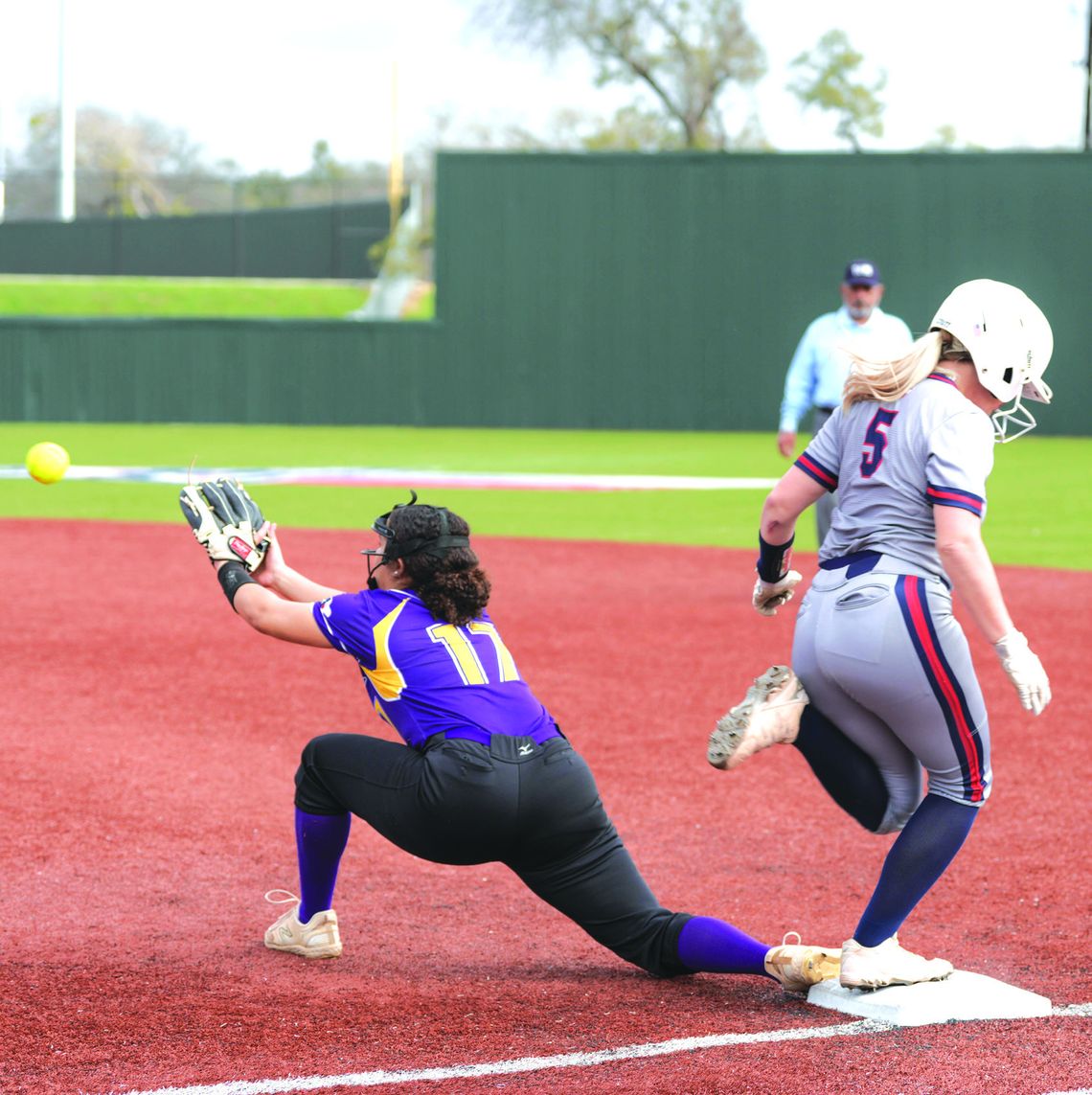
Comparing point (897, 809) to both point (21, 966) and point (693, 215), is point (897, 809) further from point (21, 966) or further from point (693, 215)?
point (693, 215)

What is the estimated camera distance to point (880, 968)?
156 inches

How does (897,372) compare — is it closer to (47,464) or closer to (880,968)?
(880,968)

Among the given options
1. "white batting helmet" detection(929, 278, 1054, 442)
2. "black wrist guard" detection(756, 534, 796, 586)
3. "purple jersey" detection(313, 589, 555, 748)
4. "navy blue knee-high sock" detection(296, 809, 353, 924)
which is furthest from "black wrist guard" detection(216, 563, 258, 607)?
"white batting helmet" detection(929, 278, 1054, 442)

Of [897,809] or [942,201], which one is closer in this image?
[897,809]

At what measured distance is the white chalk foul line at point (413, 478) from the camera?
18859 mm

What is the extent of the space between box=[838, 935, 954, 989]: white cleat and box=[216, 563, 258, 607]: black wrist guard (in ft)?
6.21

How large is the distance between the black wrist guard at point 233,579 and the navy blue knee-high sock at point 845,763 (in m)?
1.57

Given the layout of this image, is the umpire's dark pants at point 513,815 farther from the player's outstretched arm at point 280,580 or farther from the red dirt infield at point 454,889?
the player's outstretched arm at point 280,580

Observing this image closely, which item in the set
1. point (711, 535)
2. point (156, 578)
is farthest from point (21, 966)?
point (711, 535)

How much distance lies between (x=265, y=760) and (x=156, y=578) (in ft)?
17.3

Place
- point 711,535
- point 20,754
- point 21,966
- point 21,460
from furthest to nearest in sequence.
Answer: point 21,460
point 711,535
point 20,754
point 21,966

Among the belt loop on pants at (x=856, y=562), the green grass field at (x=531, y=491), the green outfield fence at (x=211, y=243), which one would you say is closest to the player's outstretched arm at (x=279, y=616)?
the belt loop on pants at (x=856, y=562)

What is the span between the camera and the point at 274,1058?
3.68 m

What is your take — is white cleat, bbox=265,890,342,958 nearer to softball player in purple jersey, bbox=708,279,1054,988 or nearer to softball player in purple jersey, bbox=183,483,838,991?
softball player in purple jersey, bbox=183,483,838,991
